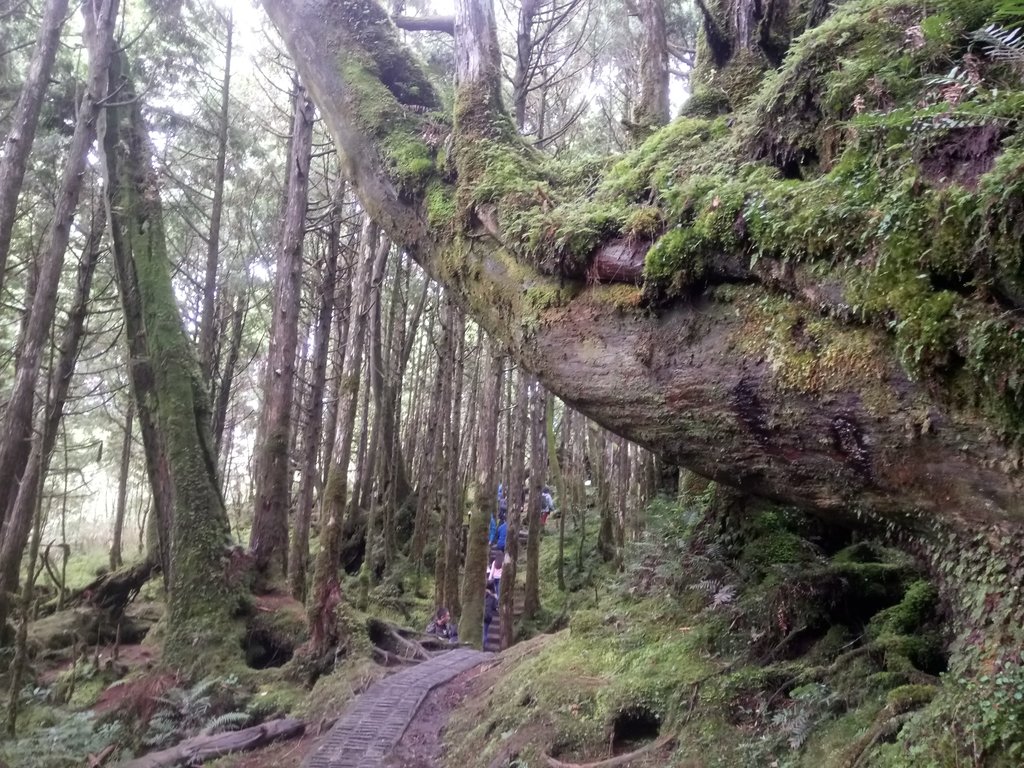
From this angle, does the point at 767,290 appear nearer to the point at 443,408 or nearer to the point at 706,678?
the point at 706,678

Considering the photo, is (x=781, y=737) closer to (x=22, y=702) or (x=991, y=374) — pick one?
(x=991, y=374)

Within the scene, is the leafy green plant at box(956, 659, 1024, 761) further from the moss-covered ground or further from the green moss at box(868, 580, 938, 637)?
the green moss at box(868, 580, 938, 637)

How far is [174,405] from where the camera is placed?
1011 cm

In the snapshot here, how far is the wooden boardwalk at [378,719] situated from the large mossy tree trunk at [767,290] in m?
4.10

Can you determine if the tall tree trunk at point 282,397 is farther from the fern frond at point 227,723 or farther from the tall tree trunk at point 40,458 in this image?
the fern frond at point 227,723

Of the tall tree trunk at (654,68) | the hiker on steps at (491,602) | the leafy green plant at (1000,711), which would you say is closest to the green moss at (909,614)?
the leafy green plant at (1000,711)

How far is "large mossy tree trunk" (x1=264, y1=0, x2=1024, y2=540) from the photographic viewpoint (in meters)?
2.81

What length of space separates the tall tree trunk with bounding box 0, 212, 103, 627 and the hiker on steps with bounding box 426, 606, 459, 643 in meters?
6.47

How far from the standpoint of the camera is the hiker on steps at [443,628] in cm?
1245

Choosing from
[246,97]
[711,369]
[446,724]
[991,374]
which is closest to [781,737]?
[711,369]

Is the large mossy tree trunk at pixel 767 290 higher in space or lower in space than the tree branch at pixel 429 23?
lower

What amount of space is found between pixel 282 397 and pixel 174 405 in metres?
1.48

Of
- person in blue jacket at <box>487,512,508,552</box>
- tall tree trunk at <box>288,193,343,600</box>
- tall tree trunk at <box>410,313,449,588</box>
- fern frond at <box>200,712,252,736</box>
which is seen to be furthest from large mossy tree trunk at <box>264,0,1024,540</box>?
person in blue jacket at <box>487,512,508,552</box>

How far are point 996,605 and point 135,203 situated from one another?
39.1ft
